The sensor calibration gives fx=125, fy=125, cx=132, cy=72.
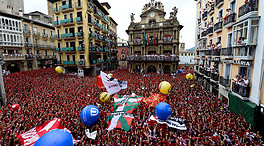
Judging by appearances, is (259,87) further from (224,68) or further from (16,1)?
(16,1)

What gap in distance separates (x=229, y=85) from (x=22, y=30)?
45.0 metres

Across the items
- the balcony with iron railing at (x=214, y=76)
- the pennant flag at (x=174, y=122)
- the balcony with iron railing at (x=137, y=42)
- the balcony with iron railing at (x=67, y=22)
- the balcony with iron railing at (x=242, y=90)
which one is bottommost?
the pennant flag at (x=174, y=122)

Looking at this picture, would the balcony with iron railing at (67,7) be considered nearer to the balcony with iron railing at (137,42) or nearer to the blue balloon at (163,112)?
the balcony with iron railing at (137,42)

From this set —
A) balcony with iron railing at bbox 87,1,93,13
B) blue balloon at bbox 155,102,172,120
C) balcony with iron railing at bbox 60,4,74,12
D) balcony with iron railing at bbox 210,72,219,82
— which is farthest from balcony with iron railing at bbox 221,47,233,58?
balcony with iron railing at bbox 60,4,74,12

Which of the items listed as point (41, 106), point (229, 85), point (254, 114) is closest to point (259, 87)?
point (254, 114)

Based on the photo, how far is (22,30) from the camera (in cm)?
3256

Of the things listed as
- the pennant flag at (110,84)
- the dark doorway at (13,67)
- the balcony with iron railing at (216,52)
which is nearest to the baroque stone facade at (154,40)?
the balcony with iron railing at (216,52)

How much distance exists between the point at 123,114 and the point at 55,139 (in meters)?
5.70

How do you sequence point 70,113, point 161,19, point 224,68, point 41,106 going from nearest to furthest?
point 70,113 → point 41,106 → point 224,68 → point 161,19

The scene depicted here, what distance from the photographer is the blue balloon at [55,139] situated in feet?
16.4

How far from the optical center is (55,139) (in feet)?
16.8

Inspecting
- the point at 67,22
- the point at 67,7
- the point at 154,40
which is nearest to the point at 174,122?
the point at 154,40

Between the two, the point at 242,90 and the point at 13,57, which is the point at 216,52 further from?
the point at 13,57

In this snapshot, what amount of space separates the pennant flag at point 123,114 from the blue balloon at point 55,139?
3380 millimetres
